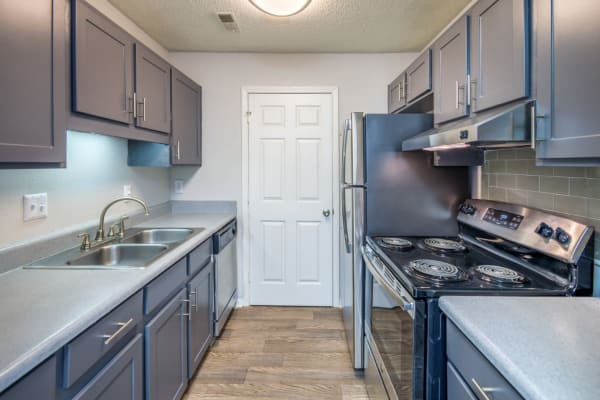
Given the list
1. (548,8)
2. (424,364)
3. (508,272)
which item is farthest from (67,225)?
(548,8)

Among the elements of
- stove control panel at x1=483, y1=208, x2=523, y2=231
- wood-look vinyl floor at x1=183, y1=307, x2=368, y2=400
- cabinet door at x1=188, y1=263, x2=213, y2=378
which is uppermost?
stove control panel at x1=483, y1=208, x2=523, y2=231

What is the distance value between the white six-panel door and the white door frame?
0.11 feet

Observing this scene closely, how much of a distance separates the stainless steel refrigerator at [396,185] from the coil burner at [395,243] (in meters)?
0.14

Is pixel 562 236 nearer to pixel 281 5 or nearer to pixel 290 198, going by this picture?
pixel 281 5

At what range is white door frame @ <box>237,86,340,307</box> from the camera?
3.20m

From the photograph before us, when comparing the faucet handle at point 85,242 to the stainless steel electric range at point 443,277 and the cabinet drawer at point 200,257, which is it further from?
the stainless steel electric range at point 443,277

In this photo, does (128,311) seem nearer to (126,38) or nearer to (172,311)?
(172,311)

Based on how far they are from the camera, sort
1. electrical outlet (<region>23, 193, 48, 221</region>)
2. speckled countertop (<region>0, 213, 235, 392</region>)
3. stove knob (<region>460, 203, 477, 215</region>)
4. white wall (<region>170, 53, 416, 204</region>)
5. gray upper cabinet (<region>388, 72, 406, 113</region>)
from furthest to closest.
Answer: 1. white wall (<region>170, 53, 416, 204</region>)
2. gray upper cabinet (<region>388, 72, 406, 113</region>)
3. stove knob (<region>460, 203, 477, 215</region>)
4. electrical outlet (<region>23, 193, 48, 221</region>)
5. speckled countertop (<region>0, 213, 235, 392</region>)

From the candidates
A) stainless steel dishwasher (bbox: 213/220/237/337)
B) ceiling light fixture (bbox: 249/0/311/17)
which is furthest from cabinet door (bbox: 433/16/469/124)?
stainless steel dishwasher (bbox: 213/220/237/337)

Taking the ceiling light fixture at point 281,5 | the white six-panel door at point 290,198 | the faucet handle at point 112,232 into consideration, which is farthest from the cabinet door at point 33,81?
the white six-panel door at point 290,198

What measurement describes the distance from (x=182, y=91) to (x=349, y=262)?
5.92 feet

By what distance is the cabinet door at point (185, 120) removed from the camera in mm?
2552

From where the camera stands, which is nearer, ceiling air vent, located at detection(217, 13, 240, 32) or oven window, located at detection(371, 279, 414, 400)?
oven window, located at detection(371, 279, 414, 400)

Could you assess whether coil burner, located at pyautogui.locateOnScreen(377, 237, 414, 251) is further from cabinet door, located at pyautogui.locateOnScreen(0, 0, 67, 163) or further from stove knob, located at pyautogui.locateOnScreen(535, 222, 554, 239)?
cabinet door, located at pyautogui.locateOnScreen(0, 0, 67, 163)
